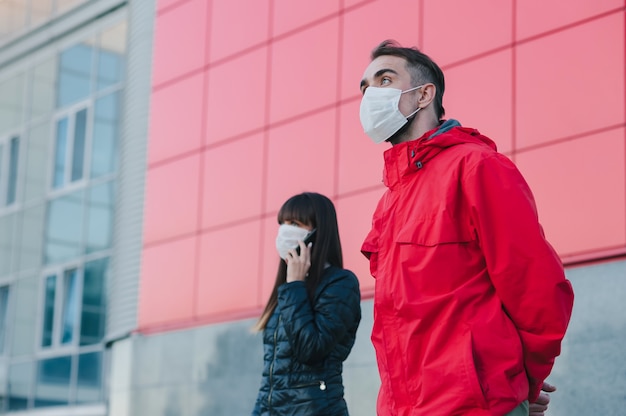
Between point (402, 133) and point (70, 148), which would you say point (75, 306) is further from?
point (402, 133)

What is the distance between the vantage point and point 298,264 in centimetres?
582

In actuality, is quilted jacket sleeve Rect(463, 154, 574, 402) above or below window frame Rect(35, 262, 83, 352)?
below

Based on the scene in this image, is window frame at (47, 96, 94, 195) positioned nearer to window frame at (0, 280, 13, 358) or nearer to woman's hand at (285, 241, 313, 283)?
window frame at (0, 280, 13, 358)

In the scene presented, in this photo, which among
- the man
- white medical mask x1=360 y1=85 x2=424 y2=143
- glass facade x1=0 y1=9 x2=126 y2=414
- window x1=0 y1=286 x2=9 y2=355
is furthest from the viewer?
window x1=0 y1=286 x2=9 y2=355

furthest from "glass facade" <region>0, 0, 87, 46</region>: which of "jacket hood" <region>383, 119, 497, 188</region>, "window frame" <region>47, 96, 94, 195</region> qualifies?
"jacket hood" <region>383, 119, 497, 188</region>

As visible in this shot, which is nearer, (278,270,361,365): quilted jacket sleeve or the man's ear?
the man's ear

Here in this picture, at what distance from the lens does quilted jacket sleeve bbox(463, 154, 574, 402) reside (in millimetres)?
3352

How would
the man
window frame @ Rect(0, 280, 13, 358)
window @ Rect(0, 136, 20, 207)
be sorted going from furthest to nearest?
window @ Rect(0, 136, 20, 207)
window frame @ Rect(0, 280, 13, 358)
the man

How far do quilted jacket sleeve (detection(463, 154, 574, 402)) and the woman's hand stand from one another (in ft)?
7.95

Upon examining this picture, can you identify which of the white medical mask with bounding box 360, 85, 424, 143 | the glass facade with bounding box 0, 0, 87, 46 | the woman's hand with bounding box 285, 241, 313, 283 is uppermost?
the glass facade with bounding box 0, 0, 87, 46

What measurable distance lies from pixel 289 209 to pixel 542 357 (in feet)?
9.21

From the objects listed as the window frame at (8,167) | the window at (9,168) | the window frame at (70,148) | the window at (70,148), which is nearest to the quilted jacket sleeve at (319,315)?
the window frame at (70,148)

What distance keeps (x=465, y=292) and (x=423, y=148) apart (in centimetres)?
55

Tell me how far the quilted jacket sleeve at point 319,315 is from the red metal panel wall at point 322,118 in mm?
3394
